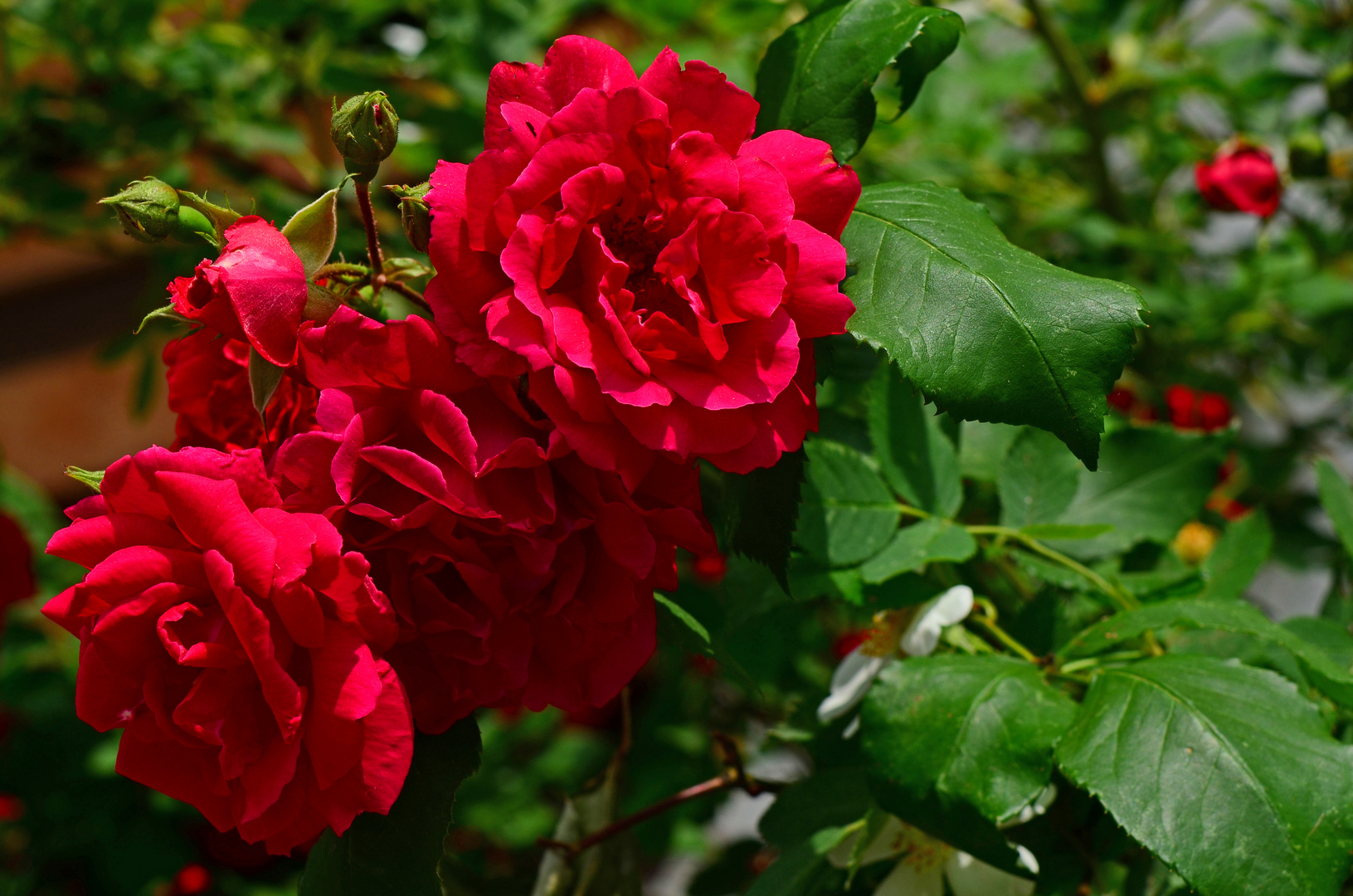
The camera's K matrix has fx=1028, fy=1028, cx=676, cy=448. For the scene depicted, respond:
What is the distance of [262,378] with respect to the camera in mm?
498

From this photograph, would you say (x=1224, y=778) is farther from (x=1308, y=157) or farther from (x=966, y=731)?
(x=1308, y=157)

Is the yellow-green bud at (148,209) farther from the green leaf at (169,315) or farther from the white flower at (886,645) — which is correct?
the white flower at (886,645)

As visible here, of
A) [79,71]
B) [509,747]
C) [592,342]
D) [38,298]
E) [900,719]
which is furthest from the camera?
[38,298]

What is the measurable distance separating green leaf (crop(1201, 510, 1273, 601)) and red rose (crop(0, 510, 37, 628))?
1.29m

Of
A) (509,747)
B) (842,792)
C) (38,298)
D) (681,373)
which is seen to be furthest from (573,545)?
(38,298)

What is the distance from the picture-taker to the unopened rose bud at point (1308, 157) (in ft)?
4.20

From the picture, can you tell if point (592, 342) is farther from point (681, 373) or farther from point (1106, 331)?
point (1106, 331)

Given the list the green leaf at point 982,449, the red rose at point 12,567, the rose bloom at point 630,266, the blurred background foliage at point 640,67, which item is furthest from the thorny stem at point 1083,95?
the red rose at point 12,567

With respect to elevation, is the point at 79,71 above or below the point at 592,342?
below

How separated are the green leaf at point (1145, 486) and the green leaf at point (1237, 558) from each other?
5 centimetres

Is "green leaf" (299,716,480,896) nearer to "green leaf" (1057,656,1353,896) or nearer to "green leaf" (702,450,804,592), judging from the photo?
"green leaf" (702,450,804,592)

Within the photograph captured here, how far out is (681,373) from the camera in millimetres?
473

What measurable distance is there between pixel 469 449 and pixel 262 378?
0.38 ft

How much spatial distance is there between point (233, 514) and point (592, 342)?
0.59 ft
